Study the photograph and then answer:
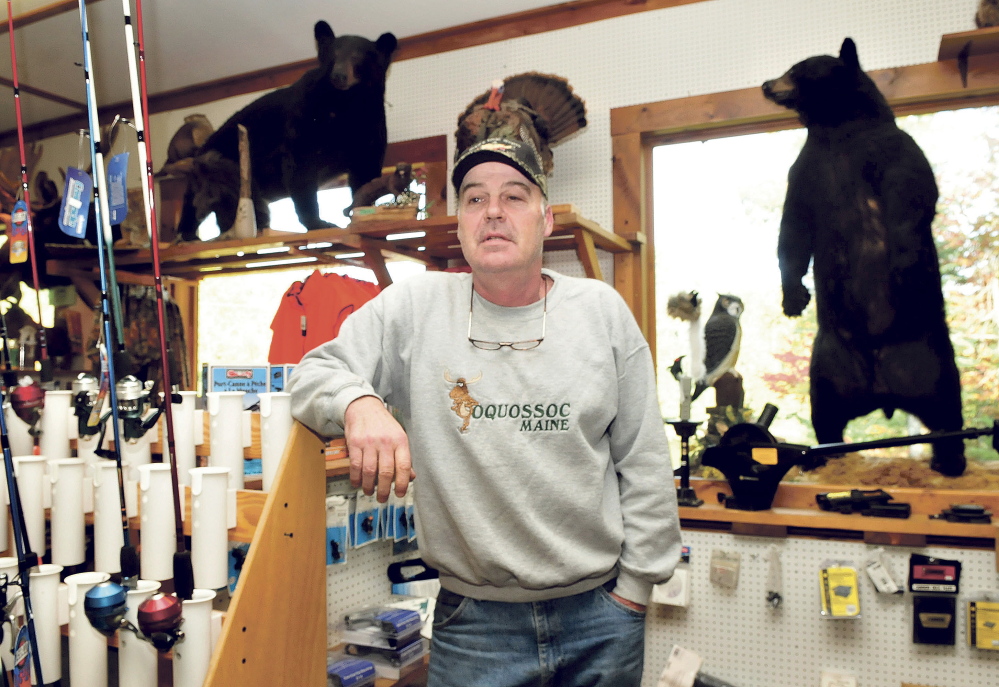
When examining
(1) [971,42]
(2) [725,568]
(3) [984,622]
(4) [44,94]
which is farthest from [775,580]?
(4) [44,94]

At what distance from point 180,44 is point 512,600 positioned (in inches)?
142

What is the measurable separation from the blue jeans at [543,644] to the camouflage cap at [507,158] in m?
0.80

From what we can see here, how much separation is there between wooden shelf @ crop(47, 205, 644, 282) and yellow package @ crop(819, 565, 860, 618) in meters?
1.34

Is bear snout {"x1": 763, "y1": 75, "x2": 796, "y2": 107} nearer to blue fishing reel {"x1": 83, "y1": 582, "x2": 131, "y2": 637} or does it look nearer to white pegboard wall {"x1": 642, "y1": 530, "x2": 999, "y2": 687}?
white pegboard wall {"x1": 642, "y1": 530, "x2": 999, "y2": 687}

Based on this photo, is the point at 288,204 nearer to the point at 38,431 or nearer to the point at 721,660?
the point at 38,431

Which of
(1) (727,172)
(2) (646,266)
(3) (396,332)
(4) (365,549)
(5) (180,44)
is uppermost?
(5) (180,44)

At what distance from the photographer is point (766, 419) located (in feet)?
8.52

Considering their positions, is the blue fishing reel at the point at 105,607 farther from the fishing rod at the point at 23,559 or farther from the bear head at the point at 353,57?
the bear head at the point at 353,57

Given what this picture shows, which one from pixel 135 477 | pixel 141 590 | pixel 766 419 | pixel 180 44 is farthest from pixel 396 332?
pixel 180 44

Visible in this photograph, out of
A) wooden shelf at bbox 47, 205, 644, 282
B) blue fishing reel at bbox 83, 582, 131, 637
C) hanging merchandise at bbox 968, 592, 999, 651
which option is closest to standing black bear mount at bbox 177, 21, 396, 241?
wooden shelf at bbox 47, 205, 644, 282

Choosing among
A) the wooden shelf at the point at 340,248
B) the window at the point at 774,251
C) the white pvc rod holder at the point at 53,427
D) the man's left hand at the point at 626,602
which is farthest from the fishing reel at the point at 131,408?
the window at the point at 774,251

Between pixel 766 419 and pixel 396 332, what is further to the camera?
pixel 766 419

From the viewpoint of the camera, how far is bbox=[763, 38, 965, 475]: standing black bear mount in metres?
2.57

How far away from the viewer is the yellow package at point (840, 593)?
2.39m
